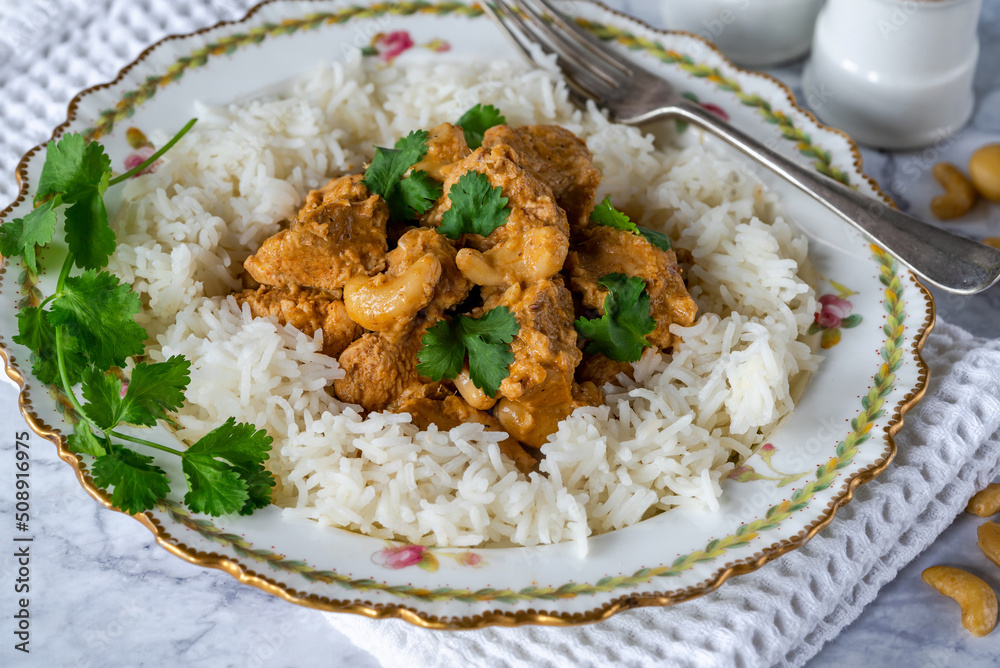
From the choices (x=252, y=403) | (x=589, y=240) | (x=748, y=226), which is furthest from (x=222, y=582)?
(x=748, y=226)

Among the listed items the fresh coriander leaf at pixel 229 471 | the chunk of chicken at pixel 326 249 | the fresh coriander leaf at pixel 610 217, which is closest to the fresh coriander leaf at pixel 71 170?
the chunk of chicken at pixel 326 249

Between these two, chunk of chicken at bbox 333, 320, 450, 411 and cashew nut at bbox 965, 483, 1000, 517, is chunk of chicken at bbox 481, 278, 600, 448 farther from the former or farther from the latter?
cashew nut at bbox 965, 483, 1000, 517

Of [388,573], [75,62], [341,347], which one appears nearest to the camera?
[388,573]

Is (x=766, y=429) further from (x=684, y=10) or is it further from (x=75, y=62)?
(x=75, y=62)

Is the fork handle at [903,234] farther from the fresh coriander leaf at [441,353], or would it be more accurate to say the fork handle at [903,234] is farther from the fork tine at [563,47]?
the fresh coriander leaf at [441,353]

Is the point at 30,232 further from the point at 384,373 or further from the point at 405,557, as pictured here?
the point at 405,557

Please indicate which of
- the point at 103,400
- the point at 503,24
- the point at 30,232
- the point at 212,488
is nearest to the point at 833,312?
the point at 503,24
